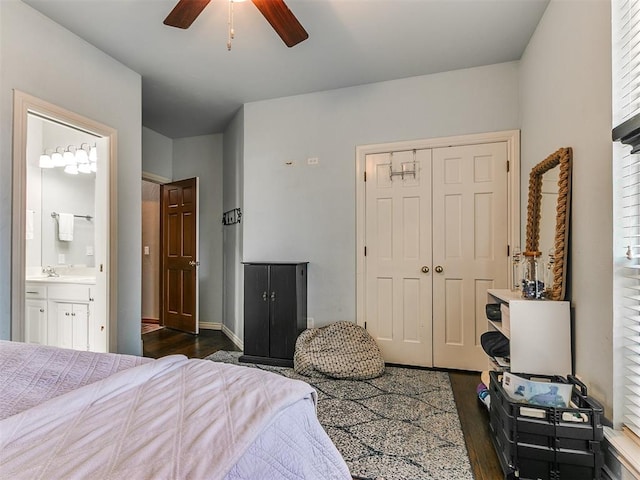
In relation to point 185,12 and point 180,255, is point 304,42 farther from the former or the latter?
point 180,255

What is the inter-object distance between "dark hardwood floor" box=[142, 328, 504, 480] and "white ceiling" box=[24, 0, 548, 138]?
269 cm

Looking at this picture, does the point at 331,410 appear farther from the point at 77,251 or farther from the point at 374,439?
the point at 77,251

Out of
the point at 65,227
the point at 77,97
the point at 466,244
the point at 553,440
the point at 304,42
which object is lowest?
the point at 553,440

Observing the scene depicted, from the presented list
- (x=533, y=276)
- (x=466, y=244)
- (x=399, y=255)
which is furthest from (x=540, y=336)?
(x=399, y=255)

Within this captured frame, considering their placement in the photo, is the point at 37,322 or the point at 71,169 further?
the point at 71,169

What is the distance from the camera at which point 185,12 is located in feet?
6.28

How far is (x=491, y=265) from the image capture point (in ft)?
9.66

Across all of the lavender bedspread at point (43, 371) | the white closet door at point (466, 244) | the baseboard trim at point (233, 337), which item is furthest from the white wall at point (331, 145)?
the lavender bedspread at point (43, 371)

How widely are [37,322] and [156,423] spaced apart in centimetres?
314

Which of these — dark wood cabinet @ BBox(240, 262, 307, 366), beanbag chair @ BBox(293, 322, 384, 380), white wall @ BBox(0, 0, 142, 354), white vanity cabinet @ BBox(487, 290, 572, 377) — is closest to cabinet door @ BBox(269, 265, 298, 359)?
dark wood cabinet @ BBox(240, 262, 307, 366)

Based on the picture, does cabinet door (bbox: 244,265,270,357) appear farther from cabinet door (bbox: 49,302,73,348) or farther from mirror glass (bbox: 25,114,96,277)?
mirror glass (bbox: 25,114,96,277)

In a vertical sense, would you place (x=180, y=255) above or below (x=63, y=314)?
above

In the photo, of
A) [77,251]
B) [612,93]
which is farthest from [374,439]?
[77,251]

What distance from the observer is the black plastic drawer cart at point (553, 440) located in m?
1.40
